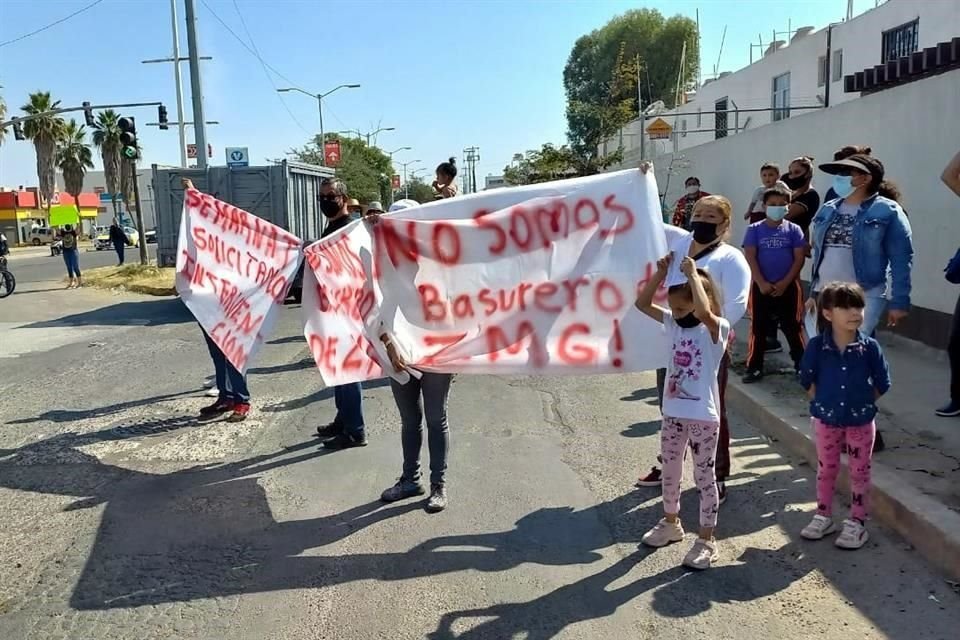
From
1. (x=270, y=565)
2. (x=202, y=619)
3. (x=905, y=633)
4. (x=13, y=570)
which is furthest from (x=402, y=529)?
(x=905, y=633)

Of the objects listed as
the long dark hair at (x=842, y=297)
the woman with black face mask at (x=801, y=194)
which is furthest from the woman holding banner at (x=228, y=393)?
the woman with black face mask at (x=801, y=194)

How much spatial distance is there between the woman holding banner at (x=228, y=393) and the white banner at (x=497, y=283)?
7.57ft

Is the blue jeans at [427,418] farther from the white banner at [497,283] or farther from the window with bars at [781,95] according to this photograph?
the window with bars at [781,95]

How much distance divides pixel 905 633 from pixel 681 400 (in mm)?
1407

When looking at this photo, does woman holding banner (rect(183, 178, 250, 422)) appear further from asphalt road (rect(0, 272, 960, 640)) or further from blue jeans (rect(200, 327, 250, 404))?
asphalt road (rect(0, 272, 960, 640))

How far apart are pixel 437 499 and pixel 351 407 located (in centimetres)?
151

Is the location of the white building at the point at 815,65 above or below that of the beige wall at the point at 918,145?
above

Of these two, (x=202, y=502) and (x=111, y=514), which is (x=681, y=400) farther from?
(x=111, y=514)

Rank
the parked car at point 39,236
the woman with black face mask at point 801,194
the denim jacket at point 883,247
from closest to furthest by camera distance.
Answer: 1. the denim jacket at point 883,247
2. the woman with black face mask at point 801,194
3. the parked car at point 39,236

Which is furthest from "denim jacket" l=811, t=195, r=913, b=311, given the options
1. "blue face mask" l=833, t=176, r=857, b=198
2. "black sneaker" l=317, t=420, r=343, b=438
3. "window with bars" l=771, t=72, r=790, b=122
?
"window with bars" l=771, t=72, r=790, b=122

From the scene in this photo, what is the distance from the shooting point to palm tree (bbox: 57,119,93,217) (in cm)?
6919

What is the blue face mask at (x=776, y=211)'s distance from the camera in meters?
6.69

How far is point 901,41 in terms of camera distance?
18203mm

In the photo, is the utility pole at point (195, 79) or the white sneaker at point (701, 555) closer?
the white sneaker at point (701, 555)
